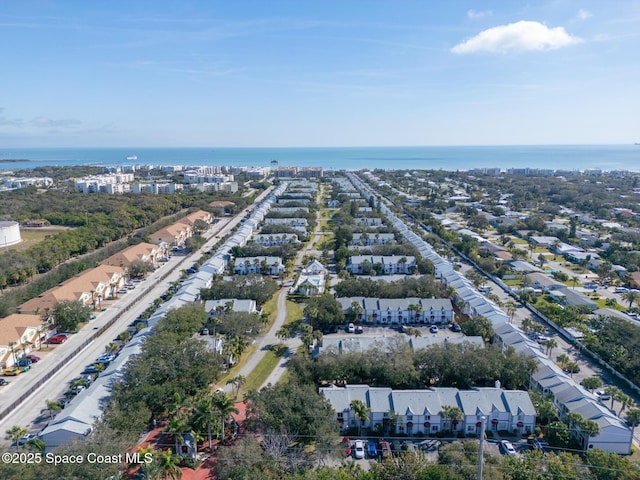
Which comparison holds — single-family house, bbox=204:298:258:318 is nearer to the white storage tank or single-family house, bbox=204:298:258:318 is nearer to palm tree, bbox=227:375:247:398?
palm tree, bbox=227:375:247:398

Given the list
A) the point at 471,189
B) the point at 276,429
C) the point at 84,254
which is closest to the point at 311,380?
the point at 276,429

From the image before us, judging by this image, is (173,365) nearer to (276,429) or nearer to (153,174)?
(276,429)

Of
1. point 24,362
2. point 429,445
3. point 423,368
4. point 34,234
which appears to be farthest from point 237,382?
point 34,234

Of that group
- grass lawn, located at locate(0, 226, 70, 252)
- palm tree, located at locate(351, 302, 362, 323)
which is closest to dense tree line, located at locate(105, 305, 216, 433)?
palm tree, located at locate(351, 302, 362, 323)

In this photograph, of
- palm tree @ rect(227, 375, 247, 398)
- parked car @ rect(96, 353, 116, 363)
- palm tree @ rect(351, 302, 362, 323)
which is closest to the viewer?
palm tree @ rect(227, 375, 247, 398)

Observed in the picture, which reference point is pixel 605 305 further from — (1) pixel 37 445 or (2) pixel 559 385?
(1) pixel 37 445

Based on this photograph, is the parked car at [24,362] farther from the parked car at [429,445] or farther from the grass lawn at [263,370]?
the parked car at [429,445]
